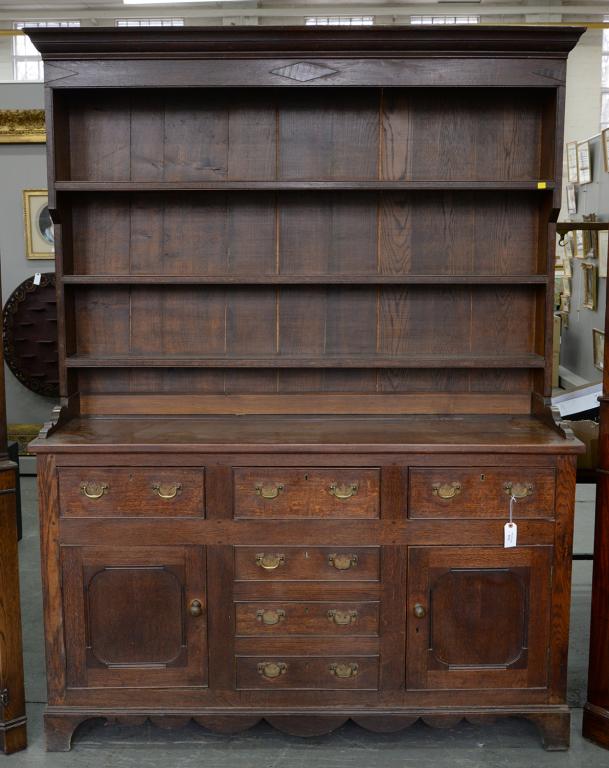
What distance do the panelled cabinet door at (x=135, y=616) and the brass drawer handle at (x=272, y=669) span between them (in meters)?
0.19

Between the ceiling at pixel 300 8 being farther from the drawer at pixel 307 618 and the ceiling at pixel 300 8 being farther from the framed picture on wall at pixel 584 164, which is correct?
the drawer at pixel 307 618

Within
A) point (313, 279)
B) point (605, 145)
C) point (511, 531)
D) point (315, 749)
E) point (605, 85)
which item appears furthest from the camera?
point (605, 85)

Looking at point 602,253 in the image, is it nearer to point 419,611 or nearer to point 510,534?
point 510,534

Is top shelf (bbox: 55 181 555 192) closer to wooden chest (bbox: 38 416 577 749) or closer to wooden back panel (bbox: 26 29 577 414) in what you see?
wooden back panel (bbox: 26 29 577 414)

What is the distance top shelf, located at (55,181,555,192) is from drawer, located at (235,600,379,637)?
139 cm

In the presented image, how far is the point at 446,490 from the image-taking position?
2.70 m

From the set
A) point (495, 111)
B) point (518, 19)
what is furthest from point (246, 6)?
point (495, 111)

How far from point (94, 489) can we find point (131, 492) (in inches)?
4.7

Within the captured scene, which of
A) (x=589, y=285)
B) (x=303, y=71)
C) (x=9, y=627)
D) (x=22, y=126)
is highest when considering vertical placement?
(x=22, y=126)

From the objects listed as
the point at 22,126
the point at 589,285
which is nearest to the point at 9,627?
the point at 22,126

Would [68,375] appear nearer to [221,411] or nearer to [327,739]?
[221,411]

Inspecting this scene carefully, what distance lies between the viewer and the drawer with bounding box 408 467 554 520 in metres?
2.69

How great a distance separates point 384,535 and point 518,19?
386 inches

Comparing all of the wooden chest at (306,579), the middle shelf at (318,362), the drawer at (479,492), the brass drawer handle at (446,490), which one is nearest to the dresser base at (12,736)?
the wooden chest at (306,579)
